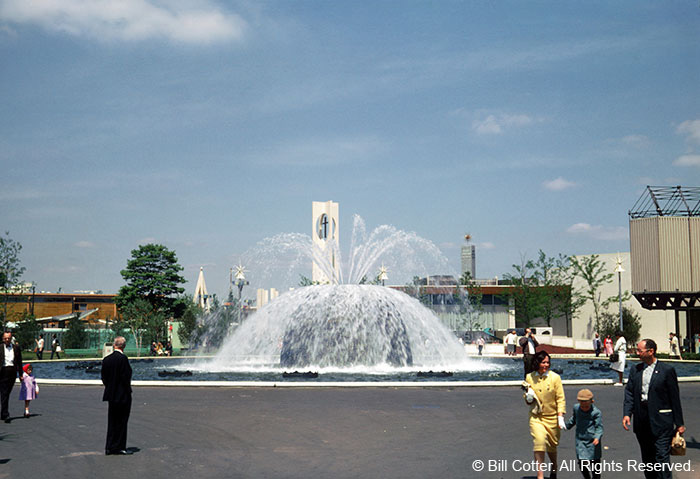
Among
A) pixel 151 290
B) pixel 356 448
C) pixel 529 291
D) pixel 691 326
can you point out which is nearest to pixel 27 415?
pixel 356 448

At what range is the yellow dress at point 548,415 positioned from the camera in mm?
8094

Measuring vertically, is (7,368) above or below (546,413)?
above

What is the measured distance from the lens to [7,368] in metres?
13.6

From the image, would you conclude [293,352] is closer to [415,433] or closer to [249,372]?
[249,372]

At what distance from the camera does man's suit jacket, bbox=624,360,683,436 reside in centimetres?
750

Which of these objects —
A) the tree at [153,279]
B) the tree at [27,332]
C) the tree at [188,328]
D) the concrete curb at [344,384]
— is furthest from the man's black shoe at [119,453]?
the tree at [153,279]

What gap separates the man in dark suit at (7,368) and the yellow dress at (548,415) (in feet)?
32.9

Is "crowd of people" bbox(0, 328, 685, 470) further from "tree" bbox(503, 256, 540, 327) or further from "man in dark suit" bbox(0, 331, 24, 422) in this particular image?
"tree" bbox(503, 256, 540, 327)

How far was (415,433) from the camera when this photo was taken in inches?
452

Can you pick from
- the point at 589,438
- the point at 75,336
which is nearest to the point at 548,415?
the point at 589,438

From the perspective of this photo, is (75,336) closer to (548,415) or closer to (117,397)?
(117,397)

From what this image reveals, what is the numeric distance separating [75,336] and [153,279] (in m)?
31.8

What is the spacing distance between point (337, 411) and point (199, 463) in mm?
5202

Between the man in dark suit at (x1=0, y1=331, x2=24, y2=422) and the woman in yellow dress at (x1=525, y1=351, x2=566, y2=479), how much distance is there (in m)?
10.0
